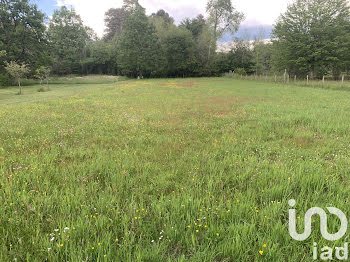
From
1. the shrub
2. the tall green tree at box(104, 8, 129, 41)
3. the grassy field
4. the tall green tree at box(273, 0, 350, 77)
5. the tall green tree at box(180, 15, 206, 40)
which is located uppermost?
the tall green tree at box(104, 8, 129, 41)

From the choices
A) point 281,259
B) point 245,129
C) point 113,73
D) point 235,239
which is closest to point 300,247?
point 281,259

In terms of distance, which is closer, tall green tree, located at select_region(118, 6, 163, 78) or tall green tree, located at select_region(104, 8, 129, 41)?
tall green tree, located at select_region(118, 6, 163, 78)

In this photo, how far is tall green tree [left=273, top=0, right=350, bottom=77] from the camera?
125 ft

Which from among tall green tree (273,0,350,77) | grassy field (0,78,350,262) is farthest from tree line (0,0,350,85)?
grassy field (0,78,350,262)

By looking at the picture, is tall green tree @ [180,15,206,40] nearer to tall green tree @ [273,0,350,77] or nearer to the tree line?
the tree line

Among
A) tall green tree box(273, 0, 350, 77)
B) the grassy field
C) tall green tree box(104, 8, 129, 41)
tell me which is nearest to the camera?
the grassy field

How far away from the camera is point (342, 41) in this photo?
37938 mm

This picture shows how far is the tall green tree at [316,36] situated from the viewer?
38.2m

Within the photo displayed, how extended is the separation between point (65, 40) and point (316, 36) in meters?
67.5

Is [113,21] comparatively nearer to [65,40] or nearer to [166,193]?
[65,40]

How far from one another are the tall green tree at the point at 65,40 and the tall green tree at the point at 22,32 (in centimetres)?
882

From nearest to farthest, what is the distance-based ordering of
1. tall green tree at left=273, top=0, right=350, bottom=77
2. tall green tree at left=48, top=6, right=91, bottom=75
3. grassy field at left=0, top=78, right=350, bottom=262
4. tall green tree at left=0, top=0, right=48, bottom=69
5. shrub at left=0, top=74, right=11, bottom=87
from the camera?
1. grassy field at left=0, top=78, right=350, bottom=262
2. tall green tree at left=273, top=0, right=350, bottom=77
3. shrub at left=0, top=74, right=11, bottom=87
4. tall green tree at left=0, top=0, right=48, bottom=69
5. tall green tree at left=48, top=6, right=91, bottom=75

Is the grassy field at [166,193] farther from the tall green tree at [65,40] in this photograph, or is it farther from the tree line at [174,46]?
the tall green tree at [65,40]

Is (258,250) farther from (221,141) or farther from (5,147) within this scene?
(5,147)
